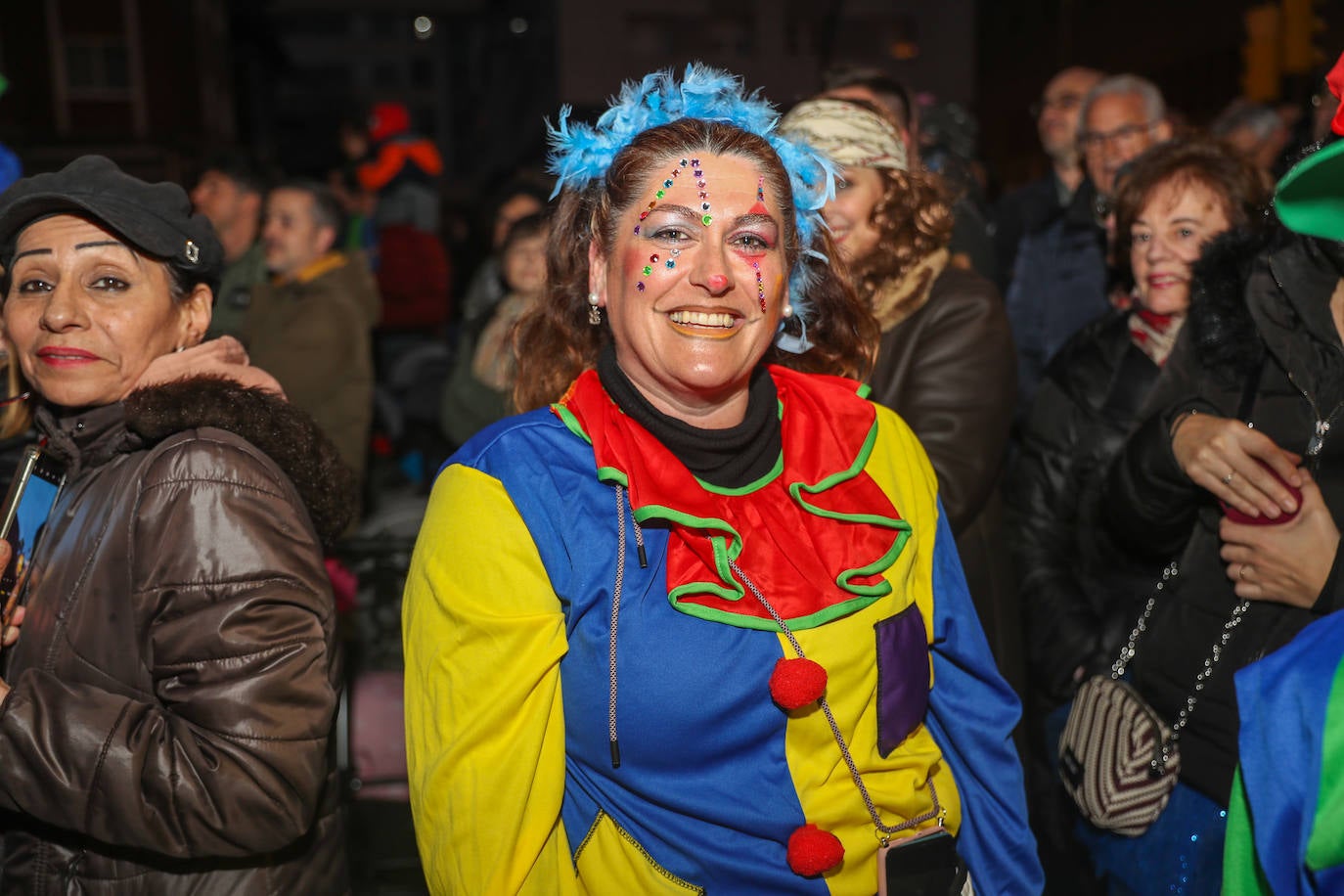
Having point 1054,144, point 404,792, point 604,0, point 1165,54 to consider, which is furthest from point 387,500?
point 1165,54

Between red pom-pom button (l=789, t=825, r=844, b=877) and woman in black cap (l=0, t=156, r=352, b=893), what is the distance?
0.84m

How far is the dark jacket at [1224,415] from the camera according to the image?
2.38m

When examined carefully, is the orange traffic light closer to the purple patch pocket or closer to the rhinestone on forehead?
the rhinestone on forehead

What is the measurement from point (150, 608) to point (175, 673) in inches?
4.7

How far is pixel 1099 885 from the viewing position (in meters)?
2.66

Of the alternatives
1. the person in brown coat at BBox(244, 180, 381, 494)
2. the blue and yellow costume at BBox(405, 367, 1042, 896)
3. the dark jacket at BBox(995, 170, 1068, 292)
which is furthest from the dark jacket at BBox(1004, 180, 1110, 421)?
the person in brown coat at BBox(244, 180, 381, 494)

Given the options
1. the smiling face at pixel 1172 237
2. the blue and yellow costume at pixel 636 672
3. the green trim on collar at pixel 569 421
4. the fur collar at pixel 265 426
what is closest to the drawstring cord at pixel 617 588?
the blue and yellow costume at pixel 636 672

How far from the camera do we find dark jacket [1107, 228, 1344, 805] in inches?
93.5

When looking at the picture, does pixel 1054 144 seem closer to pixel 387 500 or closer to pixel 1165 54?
pixel 387 500

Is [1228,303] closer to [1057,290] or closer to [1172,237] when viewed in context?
[1172,237]

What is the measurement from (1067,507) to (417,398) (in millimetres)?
4372

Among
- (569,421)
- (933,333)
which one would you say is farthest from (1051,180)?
(569,421)

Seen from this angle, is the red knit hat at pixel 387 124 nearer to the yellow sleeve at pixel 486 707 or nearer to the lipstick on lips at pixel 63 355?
the lipstick on lips at pixel 63 355

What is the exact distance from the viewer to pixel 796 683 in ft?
6.38
